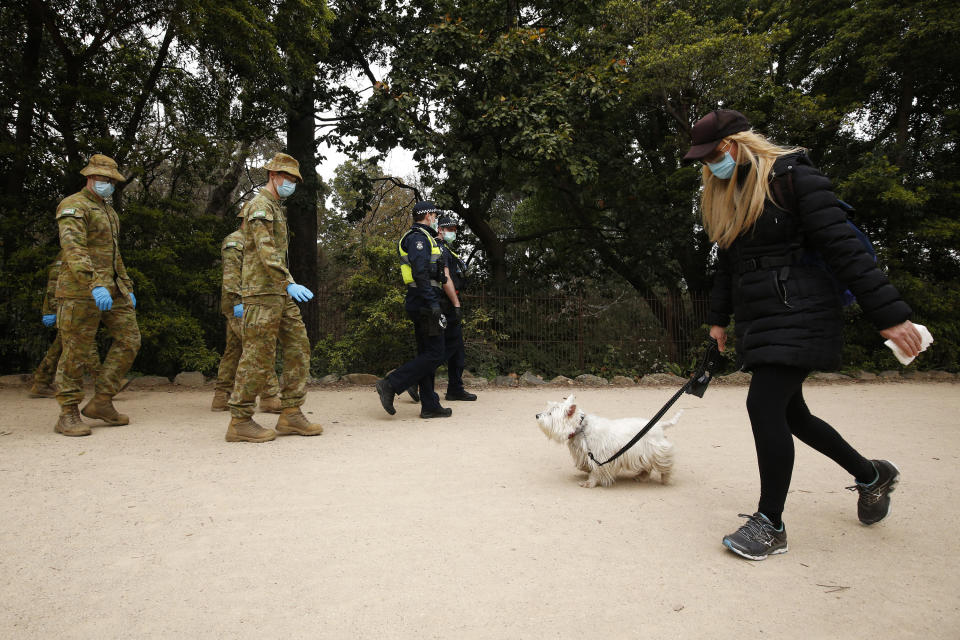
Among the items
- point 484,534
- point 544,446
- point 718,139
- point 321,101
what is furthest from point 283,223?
point 321,101

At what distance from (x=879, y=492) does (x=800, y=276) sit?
1.33m

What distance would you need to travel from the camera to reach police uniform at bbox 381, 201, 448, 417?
253 inches

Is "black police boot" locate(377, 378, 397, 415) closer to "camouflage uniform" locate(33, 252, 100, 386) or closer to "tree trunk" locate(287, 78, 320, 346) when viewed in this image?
"camouflage uniform" locate(33, 252, 100, 386)

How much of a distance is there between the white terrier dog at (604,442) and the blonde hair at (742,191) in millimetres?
1520

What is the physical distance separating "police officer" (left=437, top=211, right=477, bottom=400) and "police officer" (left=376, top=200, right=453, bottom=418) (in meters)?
0.21

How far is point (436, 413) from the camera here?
22.4 ft

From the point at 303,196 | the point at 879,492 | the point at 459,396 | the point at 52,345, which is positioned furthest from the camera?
the point at 303,196

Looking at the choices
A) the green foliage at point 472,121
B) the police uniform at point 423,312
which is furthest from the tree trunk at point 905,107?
the police uniform at point 423,312

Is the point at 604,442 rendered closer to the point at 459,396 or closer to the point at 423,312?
the point at 423,312

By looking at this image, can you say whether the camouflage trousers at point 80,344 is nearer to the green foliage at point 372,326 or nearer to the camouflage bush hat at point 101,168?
the camouflage bush hat at point 101,168

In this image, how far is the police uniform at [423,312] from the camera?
6.43 meters

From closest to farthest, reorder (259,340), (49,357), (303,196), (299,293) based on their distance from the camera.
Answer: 1. (299,293)
2. (259,340)
3. (49,357)
4. (303,196)

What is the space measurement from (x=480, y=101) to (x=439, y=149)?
1240 millimetres

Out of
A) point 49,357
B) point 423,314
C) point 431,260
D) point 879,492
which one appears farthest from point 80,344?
point 879,492
